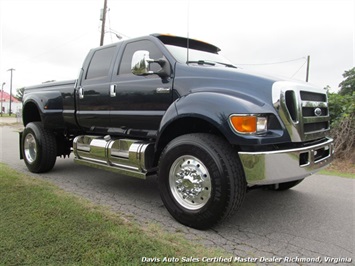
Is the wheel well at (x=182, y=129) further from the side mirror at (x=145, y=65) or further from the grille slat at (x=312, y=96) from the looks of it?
the grille slat at (x=312, y=96)

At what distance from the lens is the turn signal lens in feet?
9.34

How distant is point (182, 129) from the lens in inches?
143

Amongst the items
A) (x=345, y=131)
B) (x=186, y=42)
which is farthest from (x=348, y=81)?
(x=186, y=42)

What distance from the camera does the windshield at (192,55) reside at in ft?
12.8

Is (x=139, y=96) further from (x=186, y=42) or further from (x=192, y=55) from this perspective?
(x=186, y=42)

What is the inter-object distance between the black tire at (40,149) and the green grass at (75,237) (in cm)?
179

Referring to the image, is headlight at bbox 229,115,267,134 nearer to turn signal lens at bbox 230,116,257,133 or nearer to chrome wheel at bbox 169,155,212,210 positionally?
turn signal lens at bbox 230,116,257,133

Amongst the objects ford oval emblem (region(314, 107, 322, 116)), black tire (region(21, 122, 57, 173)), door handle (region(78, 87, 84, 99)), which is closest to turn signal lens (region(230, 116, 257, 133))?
ford oval emblem (region(314, 107, 322, 116))

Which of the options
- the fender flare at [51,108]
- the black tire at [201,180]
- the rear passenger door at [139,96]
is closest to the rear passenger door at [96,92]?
the rear passenger door at [139,96]

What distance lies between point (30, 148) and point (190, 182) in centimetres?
405

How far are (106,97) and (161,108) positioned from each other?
114 cm

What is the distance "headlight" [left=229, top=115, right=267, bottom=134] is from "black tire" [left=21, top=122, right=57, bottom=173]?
3866mm

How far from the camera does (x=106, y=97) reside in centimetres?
449

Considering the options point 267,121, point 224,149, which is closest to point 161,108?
point 224,149
